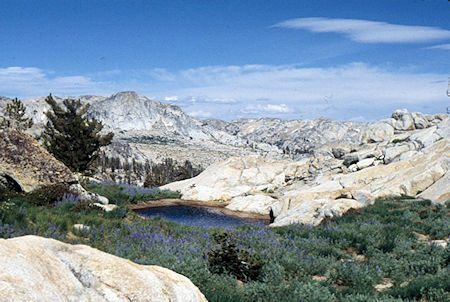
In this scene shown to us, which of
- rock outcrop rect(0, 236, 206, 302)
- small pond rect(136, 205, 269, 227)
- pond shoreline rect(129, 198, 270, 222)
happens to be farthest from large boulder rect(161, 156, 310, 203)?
rock outcrop rect(0, 236, 206, 302)

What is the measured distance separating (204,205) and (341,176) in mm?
12429

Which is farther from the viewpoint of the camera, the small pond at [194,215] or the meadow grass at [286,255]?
the small pond at [194,215]

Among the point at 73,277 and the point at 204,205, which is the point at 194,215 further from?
the point at 73,277

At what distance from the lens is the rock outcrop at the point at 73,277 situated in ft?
7.40

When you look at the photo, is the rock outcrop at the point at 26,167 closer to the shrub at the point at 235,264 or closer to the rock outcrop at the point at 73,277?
the shrub at the point at 235,264

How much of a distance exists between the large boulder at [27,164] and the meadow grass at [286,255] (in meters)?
1.59

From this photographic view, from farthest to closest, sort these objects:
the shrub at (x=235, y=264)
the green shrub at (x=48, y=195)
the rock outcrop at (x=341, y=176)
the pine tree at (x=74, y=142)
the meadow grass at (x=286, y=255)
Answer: the pine tree at (x=74, y=142), the rock outcrop at (x=341, y=176), the green shrub at (x=48, y=195), the shrub at (x=235, y=264), the meadow grass at (x=286, y=255)

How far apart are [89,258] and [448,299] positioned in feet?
19.8

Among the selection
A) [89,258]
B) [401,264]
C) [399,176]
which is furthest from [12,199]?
[399,176]

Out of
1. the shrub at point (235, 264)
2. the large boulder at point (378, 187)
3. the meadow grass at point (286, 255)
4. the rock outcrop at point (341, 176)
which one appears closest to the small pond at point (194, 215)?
the rock outcrop at point (341, 176)

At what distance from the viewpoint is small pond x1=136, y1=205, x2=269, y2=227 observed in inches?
941

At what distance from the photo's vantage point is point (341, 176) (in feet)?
90.9

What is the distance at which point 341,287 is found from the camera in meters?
7.46

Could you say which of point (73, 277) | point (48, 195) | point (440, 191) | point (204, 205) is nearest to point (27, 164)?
point (48, 195)
